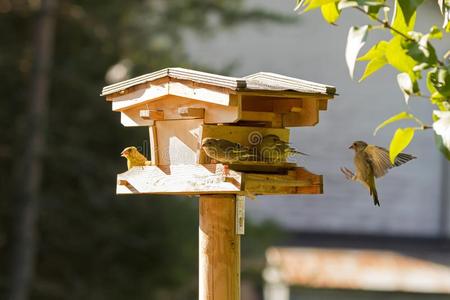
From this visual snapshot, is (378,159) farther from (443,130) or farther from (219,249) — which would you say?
(443,130)

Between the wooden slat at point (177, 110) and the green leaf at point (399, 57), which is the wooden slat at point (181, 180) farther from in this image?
the green leaf at point (399, 57)

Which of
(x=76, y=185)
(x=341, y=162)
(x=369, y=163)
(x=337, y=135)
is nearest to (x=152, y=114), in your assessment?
(x=369, y=163)

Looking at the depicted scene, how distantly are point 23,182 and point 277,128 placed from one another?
22.1 feet

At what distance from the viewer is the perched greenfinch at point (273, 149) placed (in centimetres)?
305

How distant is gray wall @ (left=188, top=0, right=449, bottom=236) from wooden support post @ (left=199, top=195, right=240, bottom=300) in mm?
9651

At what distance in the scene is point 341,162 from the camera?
41.2 ft

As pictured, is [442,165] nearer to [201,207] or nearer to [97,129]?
[97,129]

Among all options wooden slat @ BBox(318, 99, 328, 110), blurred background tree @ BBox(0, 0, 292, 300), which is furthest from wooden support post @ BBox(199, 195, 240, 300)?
blurred background tree @ BBox(0, 0, 292, 300)

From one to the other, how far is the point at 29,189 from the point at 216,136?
22.3 ft

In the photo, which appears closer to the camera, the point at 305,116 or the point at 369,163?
A: the point at 369,163

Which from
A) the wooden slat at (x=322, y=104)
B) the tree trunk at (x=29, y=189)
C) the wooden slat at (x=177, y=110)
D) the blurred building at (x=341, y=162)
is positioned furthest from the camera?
the blurred building at (x=341, y=162)

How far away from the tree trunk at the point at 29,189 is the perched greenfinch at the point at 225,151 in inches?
264

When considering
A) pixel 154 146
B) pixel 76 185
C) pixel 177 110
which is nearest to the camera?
pixel 177 110

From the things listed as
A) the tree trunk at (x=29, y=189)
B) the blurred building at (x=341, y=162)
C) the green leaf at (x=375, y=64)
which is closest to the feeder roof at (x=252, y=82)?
the green leaf at (x=375, y=64)
